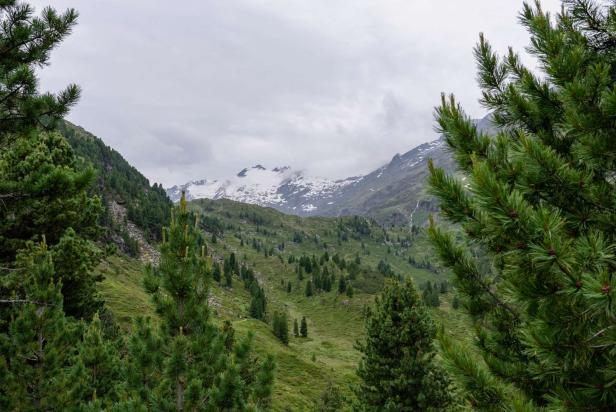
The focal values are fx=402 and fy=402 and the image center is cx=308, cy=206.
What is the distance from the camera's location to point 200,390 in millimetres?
9062

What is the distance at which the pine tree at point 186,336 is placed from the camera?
9.10m

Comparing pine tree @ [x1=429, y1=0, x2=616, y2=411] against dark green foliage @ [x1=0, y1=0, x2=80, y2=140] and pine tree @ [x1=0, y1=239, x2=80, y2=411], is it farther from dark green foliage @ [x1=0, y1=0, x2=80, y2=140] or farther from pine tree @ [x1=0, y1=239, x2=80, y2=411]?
pine tree @ [x1=0, y1=239, x2=80, y2=411]

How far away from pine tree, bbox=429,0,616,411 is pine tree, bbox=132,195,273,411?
5.97 m

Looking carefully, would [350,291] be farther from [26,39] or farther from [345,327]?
[26,39]

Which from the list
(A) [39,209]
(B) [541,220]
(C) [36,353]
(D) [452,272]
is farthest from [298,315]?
(B) [541,220]

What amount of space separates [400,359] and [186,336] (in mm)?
14088

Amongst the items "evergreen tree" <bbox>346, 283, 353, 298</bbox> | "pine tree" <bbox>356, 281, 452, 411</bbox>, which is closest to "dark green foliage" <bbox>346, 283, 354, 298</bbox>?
"evergreen tree" <bbox>346, 283, 353, 298</bbox>

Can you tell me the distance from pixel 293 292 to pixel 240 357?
16203 cm

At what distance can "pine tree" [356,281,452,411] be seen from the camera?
19.2 m

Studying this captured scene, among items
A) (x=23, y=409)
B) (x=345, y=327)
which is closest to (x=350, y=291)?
(x=345, y=327)

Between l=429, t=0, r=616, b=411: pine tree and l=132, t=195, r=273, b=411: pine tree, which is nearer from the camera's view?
l=429, t=0, r=616, b=411: pine tree

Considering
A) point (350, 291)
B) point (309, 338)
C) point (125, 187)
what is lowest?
point (309, 338)

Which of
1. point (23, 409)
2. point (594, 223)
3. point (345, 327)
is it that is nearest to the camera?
point (594, 223)

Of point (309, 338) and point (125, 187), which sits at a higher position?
point (125, 187)
